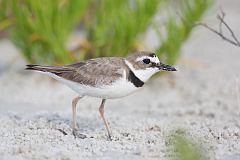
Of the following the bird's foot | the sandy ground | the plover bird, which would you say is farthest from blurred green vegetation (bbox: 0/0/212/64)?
the bird's foot

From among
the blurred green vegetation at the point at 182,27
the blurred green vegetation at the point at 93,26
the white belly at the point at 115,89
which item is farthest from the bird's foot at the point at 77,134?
the blurred green vegetation at the point at 182,27

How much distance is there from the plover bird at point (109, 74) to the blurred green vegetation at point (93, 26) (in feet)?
6.85

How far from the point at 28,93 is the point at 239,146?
380cm

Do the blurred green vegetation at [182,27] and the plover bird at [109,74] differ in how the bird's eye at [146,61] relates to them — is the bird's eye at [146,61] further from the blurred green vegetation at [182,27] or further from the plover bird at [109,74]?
the blurred green vegetation at [182,27]

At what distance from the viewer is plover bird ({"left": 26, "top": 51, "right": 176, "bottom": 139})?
5227 mm

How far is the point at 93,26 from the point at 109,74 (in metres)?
2.86

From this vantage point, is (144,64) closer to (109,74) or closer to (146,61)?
(146,61)

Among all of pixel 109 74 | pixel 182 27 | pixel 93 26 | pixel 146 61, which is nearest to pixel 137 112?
pixel 182 27

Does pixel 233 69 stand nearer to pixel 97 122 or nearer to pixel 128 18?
pixel 128 18

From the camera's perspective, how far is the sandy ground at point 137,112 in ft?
15.7

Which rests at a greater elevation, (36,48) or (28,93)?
(36,48)

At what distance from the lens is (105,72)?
531cm

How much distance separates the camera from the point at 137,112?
7.31 metres

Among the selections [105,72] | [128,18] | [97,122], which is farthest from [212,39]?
[105,72]
